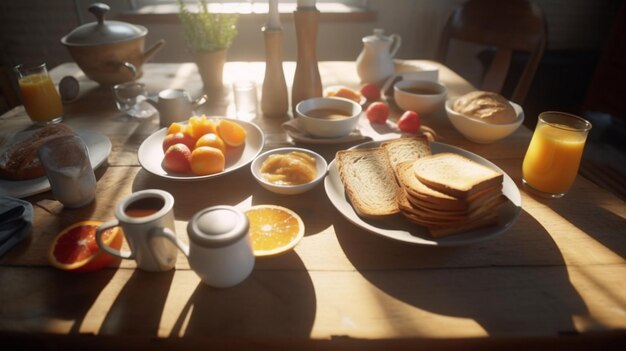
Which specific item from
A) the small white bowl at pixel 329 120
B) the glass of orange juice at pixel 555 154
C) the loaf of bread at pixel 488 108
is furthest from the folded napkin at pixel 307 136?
the glass of orange juice at pixel 555 154

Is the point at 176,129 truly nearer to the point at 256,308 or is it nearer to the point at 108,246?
the point at 108,246

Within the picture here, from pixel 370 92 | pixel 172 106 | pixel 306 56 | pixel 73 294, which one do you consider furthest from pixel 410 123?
pixel 73 294

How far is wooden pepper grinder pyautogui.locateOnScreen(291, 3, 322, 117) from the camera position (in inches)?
47.3

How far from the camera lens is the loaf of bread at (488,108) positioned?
1098 mm

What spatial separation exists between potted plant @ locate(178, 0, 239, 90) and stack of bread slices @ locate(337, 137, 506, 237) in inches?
33.5

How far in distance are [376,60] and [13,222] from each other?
1.34 meters

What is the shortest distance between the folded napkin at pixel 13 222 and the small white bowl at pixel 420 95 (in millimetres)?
1138

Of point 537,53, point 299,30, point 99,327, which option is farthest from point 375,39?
point 99,327

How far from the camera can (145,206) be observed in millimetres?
664

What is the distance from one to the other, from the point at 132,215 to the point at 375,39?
1263 millimetres

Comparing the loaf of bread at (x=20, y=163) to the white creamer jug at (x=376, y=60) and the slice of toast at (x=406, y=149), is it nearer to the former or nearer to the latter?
the slice of toast at (x=406, y=149)

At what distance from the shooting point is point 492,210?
0.74 m

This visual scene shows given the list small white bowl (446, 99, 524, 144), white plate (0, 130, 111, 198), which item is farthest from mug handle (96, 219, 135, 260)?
small white bowl (446, 99, 524, 144)

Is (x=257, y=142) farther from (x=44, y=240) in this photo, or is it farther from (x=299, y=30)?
(x=44, y=240)
